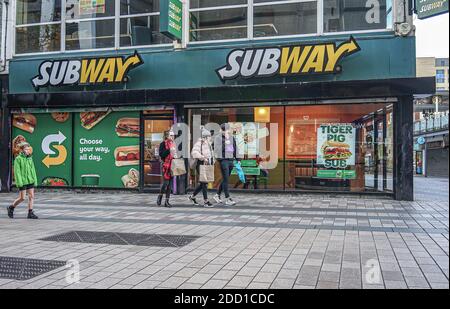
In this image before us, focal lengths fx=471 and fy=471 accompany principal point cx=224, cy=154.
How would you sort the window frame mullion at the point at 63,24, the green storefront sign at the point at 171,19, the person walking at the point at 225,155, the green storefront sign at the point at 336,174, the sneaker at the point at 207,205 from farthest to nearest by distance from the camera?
the window frame mullion at the point at 63,24 < the green storefront sign at the point at 336,174 < the green storefront sign at the point at 171,19 < the person walking at the point at 225,155 < the sneaker at the point at 207,205

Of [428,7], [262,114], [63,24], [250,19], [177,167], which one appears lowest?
[177,167]

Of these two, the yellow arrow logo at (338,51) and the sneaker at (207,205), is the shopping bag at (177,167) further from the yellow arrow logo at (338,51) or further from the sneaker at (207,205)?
the yellow arrow logo at (338,51)

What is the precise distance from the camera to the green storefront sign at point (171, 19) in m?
13.4

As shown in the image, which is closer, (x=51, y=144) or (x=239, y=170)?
(x=239, y=170)

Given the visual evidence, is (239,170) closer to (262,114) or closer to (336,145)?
(262,114)

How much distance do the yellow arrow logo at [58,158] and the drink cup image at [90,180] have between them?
944mm

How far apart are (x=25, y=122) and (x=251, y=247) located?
1207 centimetres

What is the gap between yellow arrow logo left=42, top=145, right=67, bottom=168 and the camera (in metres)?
15.6

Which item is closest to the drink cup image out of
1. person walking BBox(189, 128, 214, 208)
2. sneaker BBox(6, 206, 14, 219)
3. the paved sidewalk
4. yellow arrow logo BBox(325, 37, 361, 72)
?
the paved sidewalk

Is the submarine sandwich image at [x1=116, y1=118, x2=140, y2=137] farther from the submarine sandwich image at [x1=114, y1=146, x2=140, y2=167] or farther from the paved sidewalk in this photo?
the paved sidewalk

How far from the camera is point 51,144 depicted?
51.7ft

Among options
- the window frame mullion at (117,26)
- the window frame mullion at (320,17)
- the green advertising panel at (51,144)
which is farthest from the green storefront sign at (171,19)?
the green advertising panel at (51,144)

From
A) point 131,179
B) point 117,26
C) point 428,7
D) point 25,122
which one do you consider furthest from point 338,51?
point 25,122

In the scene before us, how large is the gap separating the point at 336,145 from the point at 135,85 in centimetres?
639
